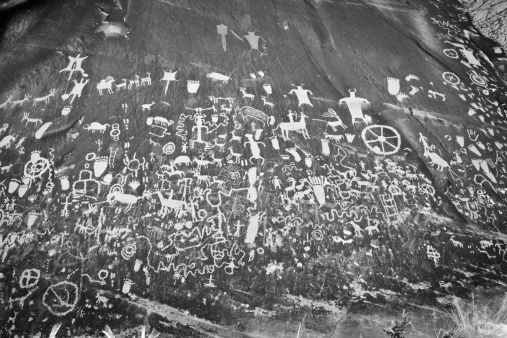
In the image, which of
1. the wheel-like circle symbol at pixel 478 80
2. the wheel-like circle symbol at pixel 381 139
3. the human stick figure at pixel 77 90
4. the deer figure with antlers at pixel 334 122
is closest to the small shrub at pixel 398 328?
the wheel-like circle symbol at pixel 381 139

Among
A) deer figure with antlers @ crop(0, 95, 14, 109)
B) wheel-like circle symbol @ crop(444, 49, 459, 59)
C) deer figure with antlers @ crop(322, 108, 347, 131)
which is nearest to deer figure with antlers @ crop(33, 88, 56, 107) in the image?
deer figure with antlers @ crop(0, 95, 14, 109)

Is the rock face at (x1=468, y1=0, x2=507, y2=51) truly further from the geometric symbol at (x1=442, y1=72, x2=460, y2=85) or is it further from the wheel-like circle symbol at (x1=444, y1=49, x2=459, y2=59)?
the geometric symbol at (x1=442, y1=72, x2=460, y2=85)

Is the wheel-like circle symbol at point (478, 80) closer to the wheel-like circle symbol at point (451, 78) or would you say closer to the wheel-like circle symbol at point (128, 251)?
the wheel-like circle symbol at point (451, 78)

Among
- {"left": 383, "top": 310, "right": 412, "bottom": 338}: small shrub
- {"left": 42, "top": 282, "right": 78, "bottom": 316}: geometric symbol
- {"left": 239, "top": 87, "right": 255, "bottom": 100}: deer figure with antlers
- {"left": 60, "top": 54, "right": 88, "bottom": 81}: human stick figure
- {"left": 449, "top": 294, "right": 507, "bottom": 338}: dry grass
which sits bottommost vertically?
{"left": 42, "top": 282, "right": 78, "bottom": 316}: geometric symbol

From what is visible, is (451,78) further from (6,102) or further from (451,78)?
(6,102)

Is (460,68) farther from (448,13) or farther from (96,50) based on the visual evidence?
(96,50)

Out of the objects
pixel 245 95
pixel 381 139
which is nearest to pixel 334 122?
pixel 381 139
